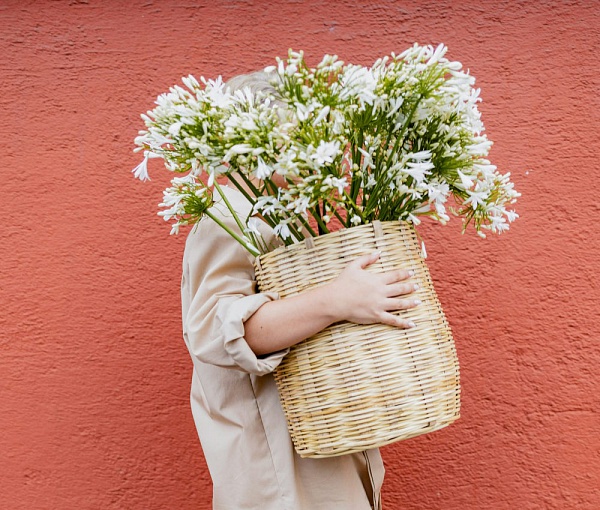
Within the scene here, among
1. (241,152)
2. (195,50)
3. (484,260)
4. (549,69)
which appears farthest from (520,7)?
(241,152)

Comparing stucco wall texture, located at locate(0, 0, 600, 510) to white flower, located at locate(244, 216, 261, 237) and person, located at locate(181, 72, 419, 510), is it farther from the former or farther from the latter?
white flower, located at locate(244, 216, 261, 237)

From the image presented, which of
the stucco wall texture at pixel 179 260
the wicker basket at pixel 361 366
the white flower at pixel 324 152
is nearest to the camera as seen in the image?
the white flower at pixel 324 152

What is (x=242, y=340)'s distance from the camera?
133 centimetres

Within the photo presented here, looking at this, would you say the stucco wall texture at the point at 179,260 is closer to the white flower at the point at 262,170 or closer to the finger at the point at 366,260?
the finger at the point at 366,260

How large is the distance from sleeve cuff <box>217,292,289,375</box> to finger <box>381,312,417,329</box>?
21cm

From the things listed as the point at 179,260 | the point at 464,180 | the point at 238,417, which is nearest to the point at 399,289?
the point at 464,180

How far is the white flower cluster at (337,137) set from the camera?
1.21 meters

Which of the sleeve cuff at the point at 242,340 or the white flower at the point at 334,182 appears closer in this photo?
the white flower at the point at 334,182

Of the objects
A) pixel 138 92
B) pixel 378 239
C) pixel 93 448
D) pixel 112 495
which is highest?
pixel 138 92

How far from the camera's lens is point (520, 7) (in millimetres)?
2197

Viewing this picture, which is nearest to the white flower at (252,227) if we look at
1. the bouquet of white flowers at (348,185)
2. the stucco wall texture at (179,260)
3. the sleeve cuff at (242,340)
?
the bouquet of white flowers at (348,185)

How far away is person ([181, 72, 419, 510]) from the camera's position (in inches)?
51.6

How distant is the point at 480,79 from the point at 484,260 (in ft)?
1.90

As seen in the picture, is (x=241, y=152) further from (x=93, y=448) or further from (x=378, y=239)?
(x=93, y=448)
